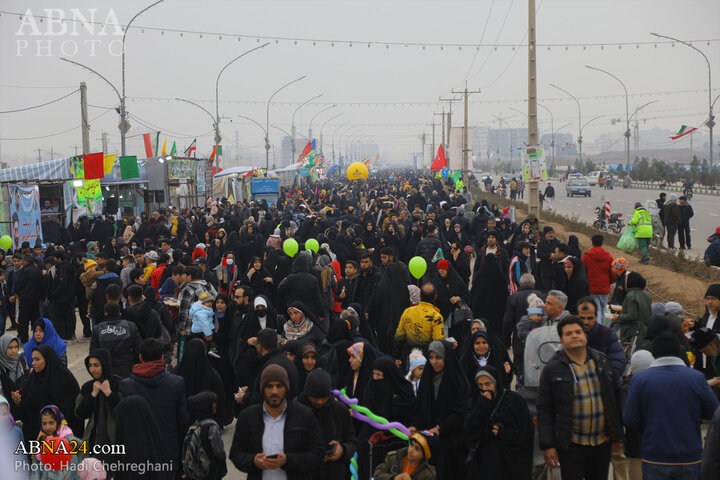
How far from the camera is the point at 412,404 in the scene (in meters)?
5.45

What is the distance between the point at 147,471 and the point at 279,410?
0.94 metres

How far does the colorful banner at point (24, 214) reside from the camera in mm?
19031

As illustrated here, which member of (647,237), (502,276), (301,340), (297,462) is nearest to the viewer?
(297,462)

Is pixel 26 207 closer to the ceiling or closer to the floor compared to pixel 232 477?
closer to the ceiling

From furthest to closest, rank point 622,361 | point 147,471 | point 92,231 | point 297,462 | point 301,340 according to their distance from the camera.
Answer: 1. point 92,231
2. point 301,340
3. point 622,361
4. point 147,471
5. point 297,462

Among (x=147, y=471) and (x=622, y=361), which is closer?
(x=147, y=471)

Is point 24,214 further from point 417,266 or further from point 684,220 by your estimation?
point 684,220

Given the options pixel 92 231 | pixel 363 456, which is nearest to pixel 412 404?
pixel 363 456

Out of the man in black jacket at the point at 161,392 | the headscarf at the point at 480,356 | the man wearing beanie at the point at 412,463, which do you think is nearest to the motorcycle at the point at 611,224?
the headscarf at the point at 480,356

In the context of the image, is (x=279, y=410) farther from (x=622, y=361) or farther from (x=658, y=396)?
(x=622, y=361)

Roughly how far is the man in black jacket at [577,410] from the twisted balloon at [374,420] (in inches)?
33.4

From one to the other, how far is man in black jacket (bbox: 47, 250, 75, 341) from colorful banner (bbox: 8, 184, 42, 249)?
296 inches

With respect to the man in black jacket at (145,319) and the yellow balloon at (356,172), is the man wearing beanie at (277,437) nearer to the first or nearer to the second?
the man in black jacket at (145,319)

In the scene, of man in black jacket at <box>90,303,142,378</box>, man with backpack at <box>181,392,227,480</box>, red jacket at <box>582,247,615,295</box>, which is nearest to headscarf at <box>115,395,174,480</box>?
man with backpack at <box>181,392,227,480</box>
